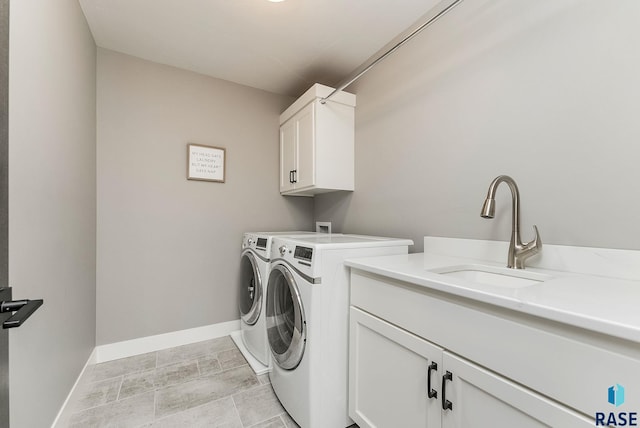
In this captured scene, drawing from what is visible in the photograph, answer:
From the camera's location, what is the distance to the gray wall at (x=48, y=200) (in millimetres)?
928

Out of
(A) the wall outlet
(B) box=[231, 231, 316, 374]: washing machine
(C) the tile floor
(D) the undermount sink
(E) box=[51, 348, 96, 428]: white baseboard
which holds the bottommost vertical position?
(C) the tile floor

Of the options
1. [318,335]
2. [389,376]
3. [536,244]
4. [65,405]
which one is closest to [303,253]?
[318,335]

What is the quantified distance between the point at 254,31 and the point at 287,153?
99 centimetres

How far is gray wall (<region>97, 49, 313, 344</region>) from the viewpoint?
2021mm

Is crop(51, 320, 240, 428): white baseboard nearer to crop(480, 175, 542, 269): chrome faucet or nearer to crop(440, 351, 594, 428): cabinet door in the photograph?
crop(440, 351, 594, 428): cabinet door

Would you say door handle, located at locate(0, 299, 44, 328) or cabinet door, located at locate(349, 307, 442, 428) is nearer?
door handle, located at locate(0, 299, 44, 328)

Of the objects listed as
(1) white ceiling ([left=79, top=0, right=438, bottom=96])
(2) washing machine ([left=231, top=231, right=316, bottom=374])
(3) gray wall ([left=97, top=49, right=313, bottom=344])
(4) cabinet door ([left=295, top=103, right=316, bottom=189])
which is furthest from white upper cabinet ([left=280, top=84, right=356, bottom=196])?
(2) washing machine ([left=231, top=231, right=316, bottom=374])

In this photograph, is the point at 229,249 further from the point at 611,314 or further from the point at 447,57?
the point at 611,314

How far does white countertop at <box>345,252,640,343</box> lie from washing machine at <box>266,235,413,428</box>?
1.04 ft

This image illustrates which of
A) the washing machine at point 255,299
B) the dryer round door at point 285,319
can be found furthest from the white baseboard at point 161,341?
the dryer round door at point 285,319

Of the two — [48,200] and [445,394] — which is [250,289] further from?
[445,394]

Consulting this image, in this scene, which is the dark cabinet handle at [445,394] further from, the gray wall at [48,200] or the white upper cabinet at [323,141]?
the white upper cabinet at [323,141]

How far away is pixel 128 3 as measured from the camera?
1.60 metres

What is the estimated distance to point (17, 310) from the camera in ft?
2.21
